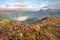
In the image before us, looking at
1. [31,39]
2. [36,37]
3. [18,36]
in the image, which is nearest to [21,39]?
[18,36]

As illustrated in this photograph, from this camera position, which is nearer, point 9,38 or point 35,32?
point 9,38

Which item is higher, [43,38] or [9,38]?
[9,38]

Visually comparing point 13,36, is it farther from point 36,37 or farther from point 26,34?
point 36,37

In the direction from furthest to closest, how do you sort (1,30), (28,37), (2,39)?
(1,30), (28,37), (2,39)

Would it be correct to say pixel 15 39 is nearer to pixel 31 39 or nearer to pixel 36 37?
pixel 31 39

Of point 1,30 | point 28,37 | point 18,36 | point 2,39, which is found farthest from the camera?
point 1,30

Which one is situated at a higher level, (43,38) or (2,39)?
(2,39)

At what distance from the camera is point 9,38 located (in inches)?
2844

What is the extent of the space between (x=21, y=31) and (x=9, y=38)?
1086cm

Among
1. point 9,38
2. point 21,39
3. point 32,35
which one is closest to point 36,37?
point 32,35

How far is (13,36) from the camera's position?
73.9 m

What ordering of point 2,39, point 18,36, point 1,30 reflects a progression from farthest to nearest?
point 1,30 < point 18,36 < point 2,39

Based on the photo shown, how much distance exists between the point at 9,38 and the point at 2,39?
3.33 metres

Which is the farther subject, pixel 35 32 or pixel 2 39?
pixel 35 32
